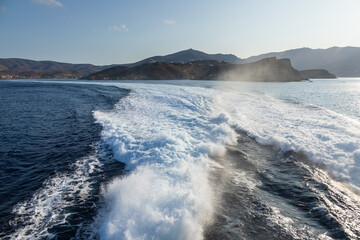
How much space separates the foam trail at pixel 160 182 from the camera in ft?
13.2

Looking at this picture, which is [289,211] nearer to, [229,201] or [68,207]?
[229,201]

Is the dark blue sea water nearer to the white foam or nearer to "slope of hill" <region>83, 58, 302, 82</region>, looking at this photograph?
the white foam

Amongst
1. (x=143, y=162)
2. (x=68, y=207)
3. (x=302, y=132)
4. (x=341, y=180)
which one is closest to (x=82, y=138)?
(x=143, y=162)

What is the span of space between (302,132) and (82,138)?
1346 cm

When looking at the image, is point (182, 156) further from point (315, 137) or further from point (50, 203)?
point (315, 137)

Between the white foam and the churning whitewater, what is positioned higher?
the churning whitewater

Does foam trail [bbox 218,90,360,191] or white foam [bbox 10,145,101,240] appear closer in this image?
white foam [bbox 10,145,101,240]

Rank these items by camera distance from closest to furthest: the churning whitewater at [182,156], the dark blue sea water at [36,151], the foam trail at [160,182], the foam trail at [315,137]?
the foam trail at [160,182], the churning whitewater at [182,156], the dark blue sea water at [36,151], the foam trail at [315,137]

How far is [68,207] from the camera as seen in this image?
16.5 feet

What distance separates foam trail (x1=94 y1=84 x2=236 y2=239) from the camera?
4031 mm

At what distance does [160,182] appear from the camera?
5.65 metres

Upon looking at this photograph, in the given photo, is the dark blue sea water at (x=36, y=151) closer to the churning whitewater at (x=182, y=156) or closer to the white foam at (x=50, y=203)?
the white foam at (x=50, y=203)

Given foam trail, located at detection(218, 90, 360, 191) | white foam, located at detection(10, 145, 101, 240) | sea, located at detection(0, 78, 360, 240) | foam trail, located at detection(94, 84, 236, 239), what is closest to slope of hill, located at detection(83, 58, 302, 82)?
foam trail, located at detection(218, 90, 360, 191)

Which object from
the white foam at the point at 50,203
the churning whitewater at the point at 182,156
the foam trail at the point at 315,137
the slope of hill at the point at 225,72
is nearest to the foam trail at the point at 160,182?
the churning whitewater at the point at 182,156
